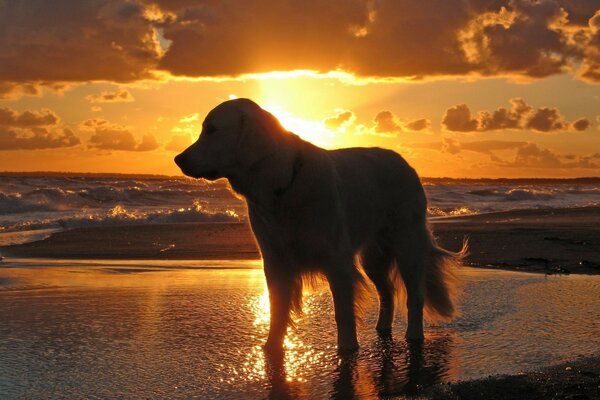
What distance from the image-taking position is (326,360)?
4.77 metres

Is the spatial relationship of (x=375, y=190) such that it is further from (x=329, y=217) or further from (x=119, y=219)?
(x=119, y=219)

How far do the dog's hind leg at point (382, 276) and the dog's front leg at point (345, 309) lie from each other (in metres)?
0.91

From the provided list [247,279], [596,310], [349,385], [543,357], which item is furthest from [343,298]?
[247,279]

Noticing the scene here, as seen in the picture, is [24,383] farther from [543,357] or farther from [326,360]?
[543,357]

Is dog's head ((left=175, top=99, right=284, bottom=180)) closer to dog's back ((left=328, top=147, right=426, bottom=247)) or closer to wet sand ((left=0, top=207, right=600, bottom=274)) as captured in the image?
dog's back ((left=328, top=147, right=426, bottom=247))

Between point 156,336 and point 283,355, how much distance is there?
1.12 metres

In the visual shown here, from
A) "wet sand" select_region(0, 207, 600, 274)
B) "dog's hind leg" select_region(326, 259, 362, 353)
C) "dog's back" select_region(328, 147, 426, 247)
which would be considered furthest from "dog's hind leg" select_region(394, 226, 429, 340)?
"wet sand" select_region(0, 207, 600, 274)

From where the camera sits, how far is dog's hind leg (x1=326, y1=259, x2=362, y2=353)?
16.8ft

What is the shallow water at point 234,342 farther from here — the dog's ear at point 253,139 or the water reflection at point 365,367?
the dog's ear at point 253,139

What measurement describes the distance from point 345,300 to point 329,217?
62 centimetres

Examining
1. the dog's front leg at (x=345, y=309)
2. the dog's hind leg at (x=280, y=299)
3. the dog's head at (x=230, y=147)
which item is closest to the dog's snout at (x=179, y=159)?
the dog's head at (x=230, y=147)

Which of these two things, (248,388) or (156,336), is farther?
(156,336)

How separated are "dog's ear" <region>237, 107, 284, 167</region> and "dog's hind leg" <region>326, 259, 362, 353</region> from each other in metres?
1.03

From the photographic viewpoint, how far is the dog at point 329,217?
4777mm
